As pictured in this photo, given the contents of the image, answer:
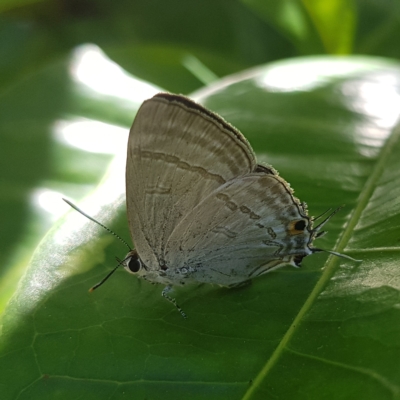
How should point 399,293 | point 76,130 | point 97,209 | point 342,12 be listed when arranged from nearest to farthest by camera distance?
point 399,293 < point 97,209 < point 76,130 < point 342,12

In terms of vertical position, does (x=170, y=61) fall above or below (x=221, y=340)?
above

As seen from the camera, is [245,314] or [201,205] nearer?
[245,314]

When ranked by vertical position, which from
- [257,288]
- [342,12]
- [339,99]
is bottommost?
[257,288]

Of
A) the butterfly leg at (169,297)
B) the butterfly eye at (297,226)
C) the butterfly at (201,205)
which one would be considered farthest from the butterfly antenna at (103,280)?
the butterfly eye at (297,226)

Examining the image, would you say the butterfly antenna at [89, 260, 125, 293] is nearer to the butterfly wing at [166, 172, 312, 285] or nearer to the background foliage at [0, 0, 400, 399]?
the background foliage at [0, 0, 400, 399]

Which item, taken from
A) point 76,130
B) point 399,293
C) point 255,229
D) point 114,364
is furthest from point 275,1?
point 114,364

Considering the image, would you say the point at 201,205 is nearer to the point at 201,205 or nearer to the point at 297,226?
the point at 201,205

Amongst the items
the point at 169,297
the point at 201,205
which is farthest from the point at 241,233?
the point at 169,297

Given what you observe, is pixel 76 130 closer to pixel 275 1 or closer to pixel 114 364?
pixel 275 1
